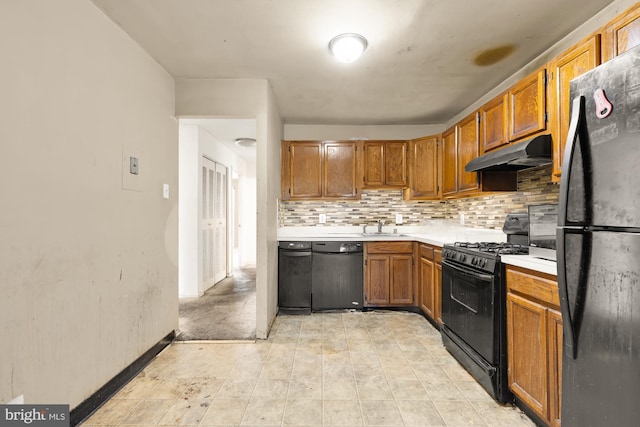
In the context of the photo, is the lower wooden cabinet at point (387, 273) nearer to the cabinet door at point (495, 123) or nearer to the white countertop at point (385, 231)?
the white countertop at point (385, 231)

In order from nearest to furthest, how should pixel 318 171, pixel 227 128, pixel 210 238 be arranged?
pixel 318 171 → pixel 227 128 → pixel 210 238

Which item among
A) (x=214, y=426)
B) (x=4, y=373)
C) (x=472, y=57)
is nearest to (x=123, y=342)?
(x=4, y=373)

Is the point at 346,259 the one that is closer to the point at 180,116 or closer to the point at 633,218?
the point at 180,116

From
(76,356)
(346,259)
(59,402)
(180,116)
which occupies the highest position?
(180,116)

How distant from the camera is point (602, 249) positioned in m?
1.10

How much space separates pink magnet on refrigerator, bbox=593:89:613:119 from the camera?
3.56 ft

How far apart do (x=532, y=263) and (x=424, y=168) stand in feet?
7.63

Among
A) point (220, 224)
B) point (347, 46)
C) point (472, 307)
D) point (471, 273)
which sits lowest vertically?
point (472, 307)

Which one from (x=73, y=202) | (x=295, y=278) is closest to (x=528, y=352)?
(x=295, y=278)

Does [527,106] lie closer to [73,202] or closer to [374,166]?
[374,166]

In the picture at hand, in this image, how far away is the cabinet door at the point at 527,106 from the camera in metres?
2.03

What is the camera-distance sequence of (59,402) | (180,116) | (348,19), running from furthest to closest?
(180,116) → (348,19) → (59,402)

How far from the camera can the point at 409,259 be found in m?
3.56

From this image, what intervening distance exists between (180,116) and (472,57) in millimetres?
2597
